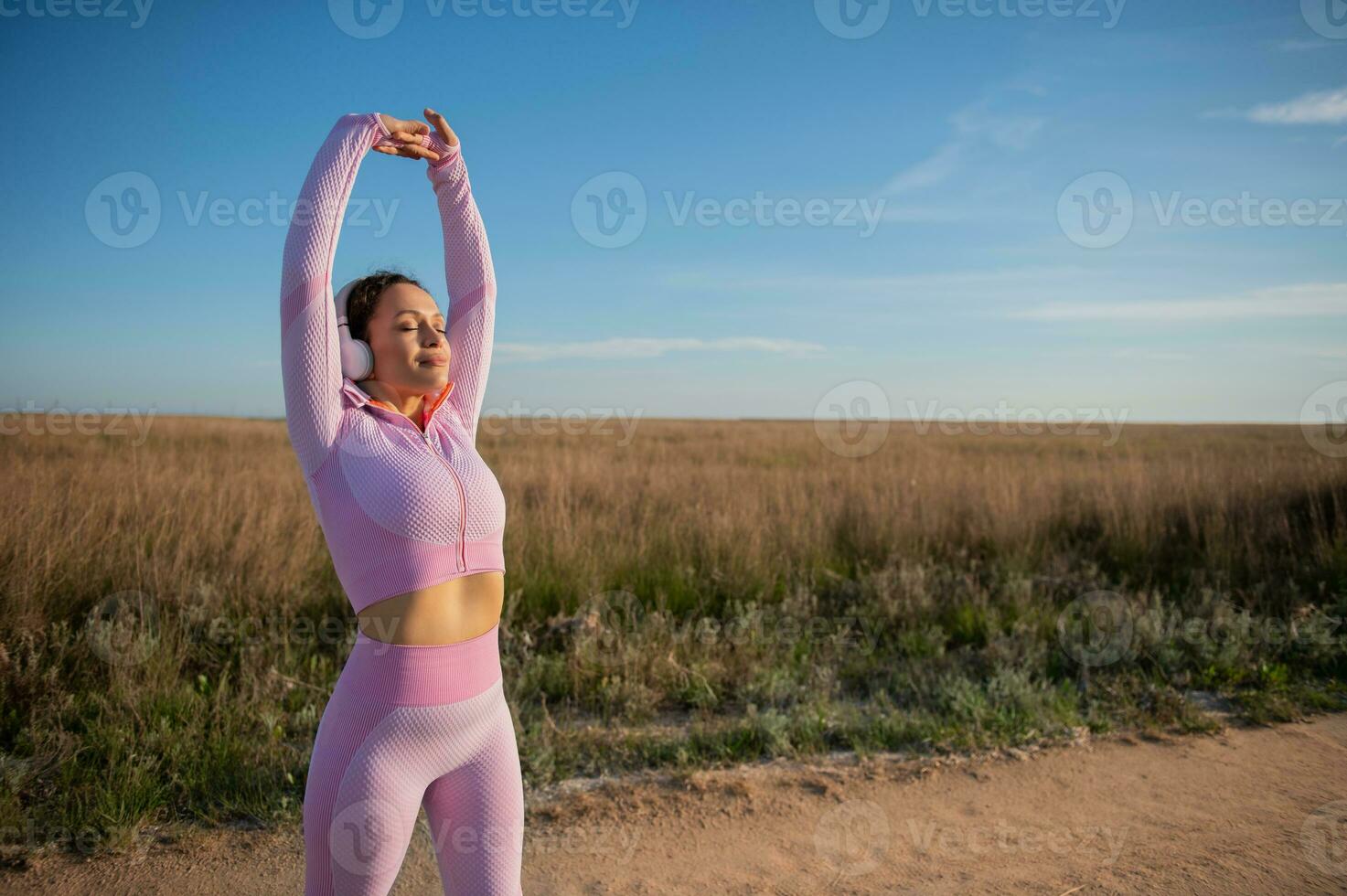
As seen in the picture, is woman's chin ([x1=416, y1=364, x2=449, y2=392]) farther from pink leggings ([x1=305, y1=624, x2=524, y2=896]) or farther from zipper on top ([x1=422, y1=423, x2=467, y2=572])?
pink leggings ([x1=305, y1=624, x2=524, y2=896])

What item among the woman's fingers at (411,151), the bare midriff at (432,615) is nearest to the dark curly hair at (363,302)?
the woman's fingers at (411,151)

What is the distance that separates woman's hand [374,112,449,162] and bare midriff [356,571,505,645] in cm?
122

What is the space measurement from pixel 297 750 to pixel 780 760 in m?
2.32

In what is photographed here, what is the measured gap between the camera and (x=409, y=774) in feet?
5.86

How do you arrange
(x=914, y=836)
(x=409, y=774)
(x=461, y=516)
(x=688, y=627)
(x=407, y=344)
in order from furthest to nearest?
1. (x=688, y=627)
2. (x=914, y=836)
3. (x=407, y=344)
4. (x=461, y=516)
5. (x=409, y=774)

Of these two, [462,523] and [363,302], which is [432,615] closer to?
[462,523]

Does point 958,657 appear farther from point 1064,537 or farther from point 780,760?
point 1064,537

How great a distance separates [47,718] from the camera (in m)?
3.67

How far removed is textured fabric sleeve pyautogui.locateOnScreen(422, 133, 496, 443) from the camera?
2.34 metres

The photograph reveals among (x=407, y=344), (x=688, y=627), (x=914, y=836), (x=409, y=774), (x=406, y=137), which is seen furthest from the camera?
(x=688, y=627)

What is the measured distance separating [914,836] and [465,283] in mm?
2838

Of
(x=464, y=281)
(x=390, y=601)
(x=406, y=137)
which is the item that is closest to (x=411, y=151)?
(x=406, y=137)

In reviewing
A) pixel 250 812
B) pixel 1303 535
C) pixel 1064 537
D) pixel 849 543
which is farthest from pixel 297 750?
pixel 1303 535

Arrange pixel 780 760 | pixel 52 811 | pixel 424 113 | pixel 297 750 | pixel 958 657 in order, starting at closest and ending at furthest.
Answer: pixel 424 113 → pixel 52 811 → pixel 297 750 → pixel 780 760 → pixel 958 657
